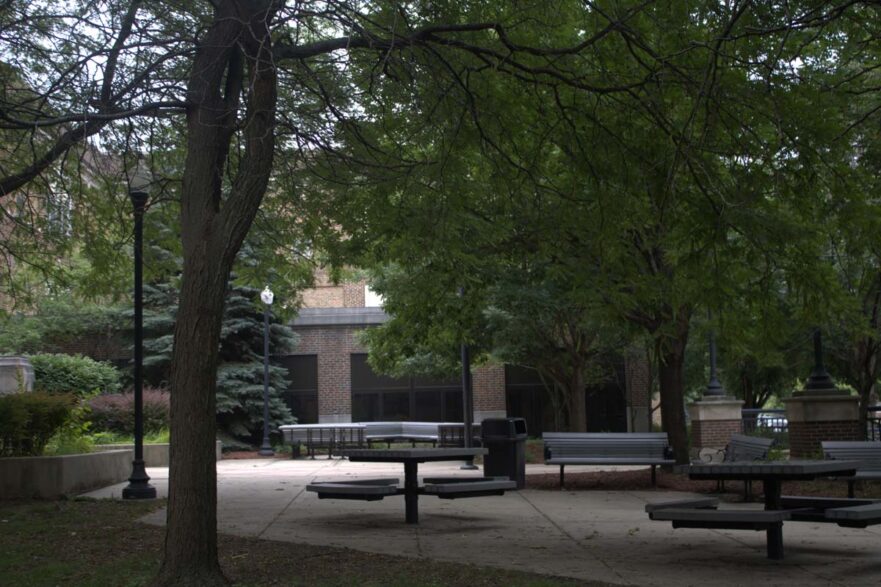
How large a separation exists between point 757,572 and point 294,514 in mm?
6133

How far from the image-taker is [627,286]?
44.6ft

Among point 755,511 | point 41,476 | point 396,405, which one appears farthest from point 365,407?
point 755,511

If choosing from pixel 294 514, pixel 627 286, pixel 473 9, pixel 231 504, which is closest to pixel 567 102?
pixel 473 9

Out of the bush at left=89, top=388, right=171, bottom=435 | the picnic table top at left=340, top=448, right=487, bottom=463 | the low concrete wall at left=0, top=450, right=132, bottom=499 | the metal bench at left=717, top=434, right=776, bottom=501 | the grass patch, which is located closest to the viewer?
the grass patch

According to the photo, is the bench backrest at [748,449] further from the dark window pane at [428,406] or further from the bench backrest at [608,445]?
the dark window pane at [428,406]

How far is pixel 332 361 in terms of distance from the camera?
3681cm

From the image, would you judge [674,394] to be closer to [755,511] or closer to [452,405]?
[755,511]

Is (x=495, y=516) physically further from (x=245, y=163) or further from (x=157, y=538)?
(x=245, y=163)

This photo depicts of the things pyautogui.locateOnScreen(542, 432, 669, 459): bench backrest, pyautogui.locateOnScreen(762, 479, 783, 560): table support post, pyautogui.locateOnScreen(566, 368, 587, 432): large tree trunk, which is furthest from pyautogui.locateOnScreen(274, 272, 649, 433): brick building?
pyautogui.locateOnScreen(762, 479, 783, 560): table support post

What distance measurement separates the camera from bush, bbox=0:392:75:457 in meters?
13.6

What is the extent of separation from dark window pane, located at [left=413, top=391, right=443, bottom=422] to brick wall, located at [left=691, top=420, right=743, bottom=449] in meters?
14.7

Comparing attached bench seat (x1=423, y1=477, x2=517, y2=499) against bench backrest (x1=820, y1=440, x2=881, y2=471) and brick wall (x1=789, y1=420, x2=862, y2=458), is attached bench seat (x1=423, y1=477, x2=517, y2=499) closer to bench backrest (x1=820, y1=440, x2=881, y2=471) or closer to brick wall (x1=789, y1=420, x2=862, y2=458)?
bench backrest (x1=820, y1=440, x2=881, y2=471)

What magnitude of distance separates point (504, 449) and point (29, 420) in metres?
7.39

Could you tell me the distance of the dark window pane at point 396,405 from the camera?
36750 millimetres
